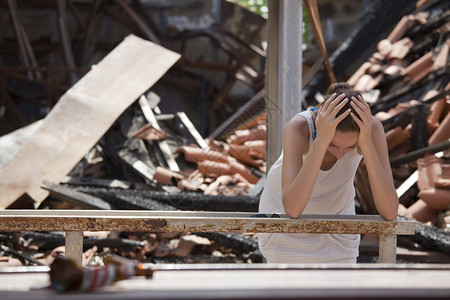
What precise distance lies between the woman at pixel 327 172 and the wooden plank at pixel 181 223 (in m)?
0.11

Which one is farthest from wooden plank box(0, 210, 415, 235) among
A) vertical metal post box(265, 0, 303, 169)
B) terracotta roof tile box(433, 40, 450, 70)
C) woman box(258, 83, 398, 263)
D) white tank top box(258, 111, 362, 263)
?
terracotta roof tile box(433, 40, 450, 70)

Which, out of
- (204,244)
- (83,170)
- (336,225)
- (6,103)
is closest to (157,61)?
(83,170)

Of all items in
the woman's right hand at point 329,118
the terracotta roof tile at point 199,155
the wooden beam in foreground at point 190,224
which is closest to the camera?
the wooden beam in foreground at point 190,224

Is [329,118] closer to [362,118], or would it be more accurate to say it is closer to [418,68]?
[362,118]

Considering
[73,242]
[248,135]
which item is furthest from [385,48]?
[73,242]

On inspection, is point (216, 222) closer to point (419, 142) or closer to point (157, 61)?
point (419, 142)

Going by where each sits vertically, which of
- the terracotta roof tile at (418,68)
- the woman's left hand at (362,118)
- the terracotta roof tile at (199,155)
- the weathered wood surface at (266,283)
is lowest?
the weathered wood surface at (266,283)

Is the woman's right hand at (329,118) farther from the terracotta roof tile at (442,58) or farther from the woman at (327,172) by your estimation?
the terracotta roof tile at (442,58)

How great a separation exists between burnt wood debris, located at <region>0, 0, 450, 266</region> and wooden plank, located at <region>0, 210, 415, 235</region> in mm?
2004

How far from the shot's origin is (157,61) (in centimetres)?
694

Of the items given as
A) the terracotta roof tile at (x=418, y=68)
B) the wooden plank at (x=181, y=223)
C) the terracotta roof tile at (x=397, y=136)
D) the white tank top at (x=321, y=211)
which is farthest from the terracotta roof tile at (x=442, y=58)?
the wooden plank at (x=181, y=223)

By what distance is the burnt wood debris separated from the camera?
4879mm

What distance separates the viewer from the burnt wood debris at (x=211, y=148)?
488 cm

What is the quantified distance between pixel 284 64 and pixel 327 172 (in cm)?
151
